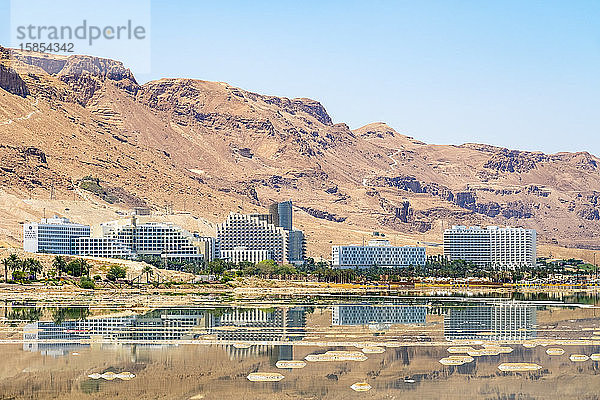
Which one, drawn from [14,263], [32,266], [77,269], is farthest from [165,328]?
[77,269]

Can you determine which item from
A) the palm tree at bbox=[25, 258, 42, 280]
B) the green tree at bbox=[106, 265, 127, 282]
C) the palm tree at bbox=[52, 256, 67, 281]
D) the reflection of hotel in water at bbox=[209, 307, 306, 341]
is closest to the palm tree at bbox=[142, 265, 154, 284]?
the green tree at bbox=[106, 265, 127, 282]

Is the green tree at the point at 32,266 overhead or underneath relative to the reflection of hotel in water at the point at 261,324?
overhead

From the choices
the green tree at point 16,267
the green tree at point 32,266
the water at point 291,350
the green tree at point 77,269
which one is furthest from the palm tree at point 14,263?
the water at point 291,350

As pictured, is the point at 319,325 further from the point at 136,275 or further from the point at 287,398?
the point at 136,275

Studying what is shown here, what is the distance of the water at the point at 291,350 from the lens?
182 ft

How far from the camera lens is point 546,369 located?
61750 mm

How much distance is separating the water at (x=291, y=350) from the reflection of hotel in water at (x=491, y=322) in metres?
0.13

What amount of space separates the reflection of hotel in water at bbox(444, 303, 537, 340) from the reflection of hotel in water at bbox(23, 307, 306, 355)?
1396 cm

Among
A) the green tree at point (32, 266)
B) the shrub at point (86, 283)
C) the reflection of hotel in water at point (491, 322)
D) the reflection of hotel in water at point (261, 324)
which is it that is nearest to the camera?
the reflection of hotel in water at point (261, 324)

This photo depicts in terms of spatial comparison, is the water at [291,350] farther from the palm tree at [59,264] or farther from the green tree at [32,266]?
A: the palm tree at [59,264]

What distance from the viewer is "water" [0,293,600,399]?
2185 inches

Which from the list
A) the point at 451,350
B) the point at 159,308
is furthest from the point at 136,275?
the point at 451,350

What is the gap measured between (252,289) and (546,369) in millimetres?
91859

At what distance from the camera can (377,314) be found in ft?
331
